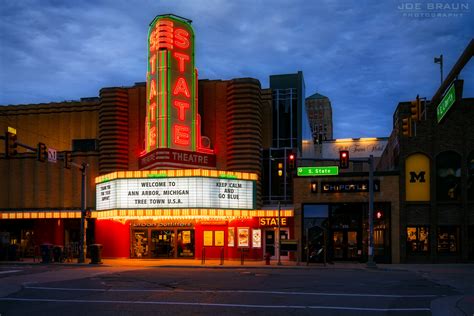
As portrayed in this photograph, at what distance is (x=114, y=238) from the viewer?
4012cm

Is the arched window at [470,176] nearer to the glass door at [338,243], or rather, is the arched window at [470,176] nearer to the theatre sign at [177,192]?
the glass door at [338,243]

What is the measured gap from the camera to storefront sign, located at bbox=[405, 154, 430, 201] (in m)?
35.2

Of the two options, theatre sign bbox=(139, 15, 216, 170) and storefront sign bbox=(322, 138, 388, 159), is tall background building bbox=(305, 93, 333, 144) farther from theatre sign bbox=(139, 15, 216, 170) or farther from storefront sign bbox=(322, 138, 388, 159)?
theatre sign bbox=(139, 15, 216, 170)

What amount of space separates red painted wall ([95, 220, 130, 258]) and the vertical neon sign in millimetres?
6176

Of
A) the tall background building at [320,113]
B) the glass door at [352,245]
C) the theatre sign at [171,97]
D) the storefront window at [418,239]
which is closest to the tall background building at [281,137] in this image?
the glass door at [352,245]

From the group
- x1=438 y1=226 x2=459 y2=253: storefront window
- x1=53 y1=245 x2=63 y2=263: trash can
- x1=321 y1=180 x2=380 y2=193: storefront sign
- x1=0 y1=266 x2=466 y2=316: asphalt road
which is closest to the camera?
x1=0 y1=266 x2=466 y2=316: asphalt road

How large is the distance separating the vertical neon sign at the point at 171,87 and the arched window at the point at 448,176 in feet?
50.2

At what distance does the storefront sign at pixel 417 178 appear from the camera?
3522 cm

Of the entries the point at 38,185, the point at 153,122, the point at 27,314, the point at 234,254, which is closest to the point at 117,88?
the point at 153,122

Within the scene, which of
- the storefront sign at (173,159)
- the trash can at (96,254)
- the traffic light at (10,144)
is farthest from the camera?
the storefront sign at (173,159)

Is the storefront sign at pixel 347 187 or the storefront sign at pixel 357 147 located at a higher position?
the storefront sign at pixel 357 147

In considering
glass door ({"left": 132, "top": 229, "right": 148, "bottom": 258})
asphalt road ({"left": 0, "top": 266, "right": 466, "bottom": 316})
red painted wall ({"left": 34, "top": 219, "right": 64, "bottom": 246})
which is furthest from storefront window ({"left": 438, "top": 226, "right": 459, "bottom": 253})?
red painted wall ({"left": 34, "top": 219, "right": 64, "bottom": 246})

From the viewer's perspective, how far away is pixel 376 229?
121ft

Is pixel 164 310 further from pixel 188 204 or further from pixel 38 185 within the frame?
pixel 38 185
